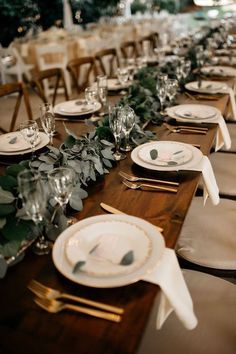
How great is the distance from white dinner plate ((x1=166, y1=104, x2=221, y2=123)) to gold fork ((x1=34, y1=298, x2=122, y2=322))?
1233mm

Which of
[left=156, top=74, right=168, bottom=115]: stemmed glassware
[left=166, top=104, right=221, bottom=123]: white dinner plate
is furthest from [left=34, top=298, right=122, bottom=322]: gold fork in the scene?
[left=156, top=74, right=168, bottom=115]: stemmed glassware

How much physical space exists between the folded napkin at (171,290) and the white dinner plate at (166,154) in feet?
1.70

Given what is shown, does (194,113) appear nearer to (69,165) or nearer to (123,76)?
(123,76)

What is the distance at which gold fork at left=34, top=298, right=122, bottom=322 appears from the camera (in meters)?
0.71

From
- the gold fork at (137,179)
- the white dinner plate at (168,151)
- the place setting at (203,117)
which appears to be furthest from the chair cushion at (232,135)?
the gold fork at (137,179)

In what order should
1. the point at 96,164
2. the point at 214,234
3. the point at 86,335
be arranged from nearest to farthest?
the point at 86,335
the point at 96,164
the point at 214,234

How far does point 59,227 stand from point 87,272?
0.64ft

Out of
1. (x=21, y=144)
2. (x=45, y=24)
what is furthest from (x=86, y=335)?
(x=45, y=24)

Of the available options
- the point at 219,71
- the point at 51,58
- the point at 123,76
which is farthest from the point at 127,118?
the point at 51,58

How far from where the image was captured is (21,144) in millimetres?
1530

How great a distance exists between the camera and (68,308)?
29.1 inches

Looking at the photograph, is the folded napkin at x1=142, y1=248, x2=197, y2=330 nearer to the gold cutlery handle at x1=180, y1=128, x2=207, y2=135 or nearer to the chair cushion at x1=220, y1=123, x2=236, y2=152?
the gold cutlery handle at x1=180, y1=128, x2=207, y2=135

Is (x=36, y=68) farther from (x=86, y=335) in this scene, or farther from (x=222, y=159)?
(x=86, y=335)

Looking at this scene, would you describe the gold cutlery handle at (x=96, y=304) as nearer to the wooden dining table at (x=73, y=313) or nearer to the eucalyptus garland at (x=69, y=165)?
the wooden dining table at (x=73, y=313)
